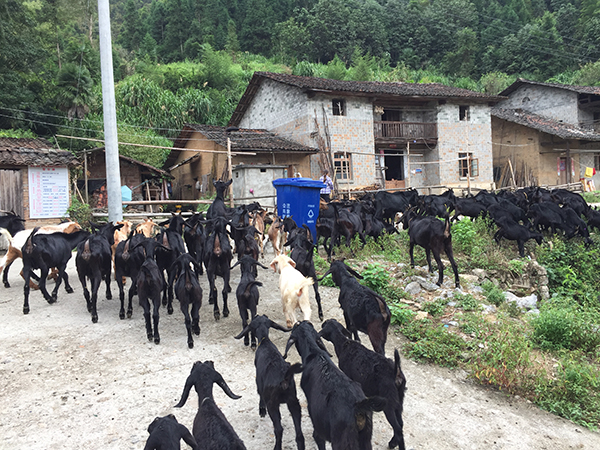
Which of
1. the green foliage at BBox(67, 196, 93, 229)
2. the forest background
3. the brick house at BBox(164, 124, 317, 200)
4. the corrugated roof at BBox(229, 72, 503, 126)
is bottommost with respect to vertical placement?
the green foliage at BBox(67, 196, 93, 229)

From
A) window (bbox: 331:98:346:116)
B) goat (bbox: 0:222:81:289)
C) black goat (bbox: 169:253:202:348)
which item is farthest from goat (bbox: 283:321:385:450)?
window (bbox: 331:98:346:116)

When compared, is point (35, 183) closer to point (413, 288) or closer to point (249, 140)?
point (249, 140)

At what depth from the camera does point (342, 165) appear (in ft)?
81.9

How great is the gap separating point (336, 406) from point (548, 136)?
32.6m

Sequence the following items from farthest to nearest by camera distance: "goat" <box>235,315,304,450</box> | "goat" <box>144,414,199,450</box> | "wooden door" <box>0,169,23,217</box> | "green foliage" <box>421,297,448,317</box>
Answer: "wooden door" <box>0,169,23,217</box> < "green foliage" <box>421,297,448,317</box> < "goat" <box>235,315,304,450</box> < "goat" <box>144,414,199,450</box>

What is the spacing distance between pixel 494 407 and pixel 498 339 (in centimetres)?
134

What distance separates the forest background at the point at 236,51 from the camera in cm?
2855

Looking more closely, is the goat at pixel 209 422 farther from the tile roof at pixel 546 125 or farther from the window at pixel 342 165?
the tile roof at pixel 546 125

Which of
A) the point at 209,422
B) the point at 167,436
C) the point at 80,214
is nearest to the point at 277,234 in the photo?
the point at 209,422

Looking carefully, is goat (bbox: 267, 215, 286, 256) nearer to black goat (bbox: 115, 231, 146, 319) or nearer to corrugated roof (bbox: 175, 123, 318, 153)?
black goat (bbox: 115, 231, 146, 319)

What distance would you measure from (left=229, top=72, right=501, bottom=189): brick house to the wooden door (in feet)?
44.6

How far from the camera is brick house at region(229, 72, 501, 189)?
24484 millimetres

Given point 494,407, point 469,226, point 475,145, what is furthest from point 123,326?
point 475,145

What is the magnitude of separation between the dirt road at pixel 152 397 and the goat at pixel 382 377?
1.18ft
